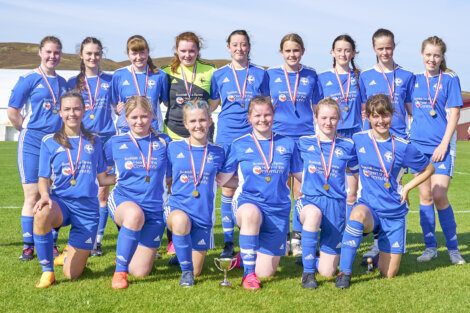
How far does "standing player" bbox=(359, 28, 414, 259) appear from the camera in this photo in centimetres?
582

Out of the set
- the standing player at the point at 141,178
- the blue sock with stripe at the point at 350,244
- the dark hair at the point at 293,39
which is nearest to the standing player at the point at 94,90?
the standing player at the point at 141,178

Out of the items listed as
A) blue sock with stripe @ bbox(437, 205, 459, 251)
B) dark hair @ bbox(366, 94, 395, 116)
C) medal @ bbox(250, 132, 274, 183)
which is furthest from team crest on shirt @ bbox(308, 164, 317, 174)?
blue sock with stripe @ bbox(437, 205, 459, 251)

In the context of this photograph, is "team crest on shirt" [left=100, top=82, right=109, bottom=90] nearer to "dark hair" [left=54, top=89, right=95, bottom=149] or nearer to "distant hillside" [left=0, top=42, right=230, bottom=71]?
"dark hair" [left=54, top=89, right=95, bottom=149]

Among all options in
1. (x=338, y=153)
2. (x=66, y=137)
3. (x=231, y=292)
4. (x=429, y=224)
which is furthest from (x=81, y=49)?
(x=429, y=224)

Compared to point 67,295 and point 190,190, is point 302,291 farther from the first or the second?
point 67,295

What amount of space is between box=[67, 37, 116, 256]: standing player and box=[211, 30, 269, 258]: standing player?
1.08m

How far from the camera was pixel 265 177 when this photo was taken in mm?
4965

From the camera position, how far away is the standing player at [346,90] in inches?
233

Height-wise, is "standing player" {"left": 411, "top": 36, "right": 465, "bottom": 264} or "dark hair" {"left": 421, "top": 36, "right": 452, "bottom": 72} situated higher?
"dark hair" {"left": 421, "top": 36, "right": 452, "bottom": 72}

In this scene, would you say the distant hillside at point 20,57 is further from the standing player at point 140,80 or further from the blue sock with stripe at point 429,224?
the blue sock with stripe at point 429,224

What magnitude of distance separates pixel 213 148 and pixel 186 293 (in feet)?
4.15

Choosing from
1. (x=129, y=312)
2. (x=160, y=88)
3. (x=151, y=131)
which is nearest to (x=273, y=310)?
(x=129, y=312)

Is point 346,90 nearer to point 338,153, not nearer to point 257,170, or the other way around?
point 338,153

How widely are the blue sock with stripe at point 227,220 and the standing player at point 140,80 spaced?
0.98m
